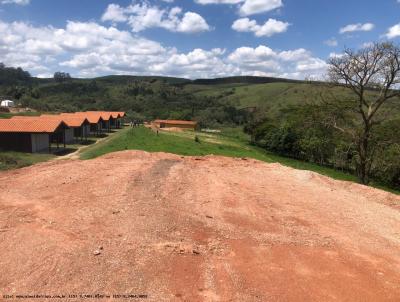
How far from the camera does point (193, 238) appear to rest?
11.2m

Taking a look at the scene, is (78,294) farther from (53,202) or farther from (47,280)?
(53,202)

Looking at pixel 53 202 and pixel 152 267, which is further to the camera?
pixel 53 202

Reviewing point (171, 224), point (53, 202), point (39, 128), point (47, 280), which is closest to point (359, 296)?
point (171, 224)

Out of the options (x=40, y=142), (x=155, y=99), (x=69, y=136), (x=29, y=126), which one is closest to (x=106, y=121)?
(x=69, y=136)

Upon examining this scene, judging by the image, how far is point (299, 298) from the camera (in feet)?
26.6

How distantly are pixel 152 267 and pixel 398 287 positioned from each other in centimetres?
557

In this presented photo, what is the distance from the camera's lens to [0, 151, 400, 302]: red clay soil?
8.39 meters

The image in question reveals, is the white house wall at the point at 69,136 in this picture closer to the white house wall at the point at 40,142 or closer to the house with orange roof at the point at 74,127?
the house with orange roof at the point at 74,127

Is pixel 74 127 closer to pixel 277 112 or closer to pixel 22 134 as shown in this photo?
pixel 22 134

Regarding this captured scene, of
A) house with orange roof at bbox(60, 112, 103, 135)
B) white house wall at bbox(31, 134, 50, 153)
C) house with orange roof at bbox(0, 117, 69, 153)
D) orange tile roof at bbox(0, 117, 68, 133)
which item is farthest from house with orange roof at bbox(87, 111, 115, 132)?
house with orange roof at bbox(0, 117, 69, 153)

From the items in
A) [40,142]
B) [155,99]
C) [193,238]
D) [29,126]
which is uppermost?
[155,99]

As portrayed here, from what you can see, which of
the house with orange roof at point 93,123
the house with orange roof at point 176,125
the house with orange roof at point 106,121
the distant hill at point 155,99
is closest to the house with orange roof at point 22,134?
the house with orange roof at point 93,123

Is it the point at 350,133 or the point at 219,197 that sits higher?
the point at 350,133

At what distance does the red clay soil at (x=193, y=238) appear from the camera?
8.39 metres
